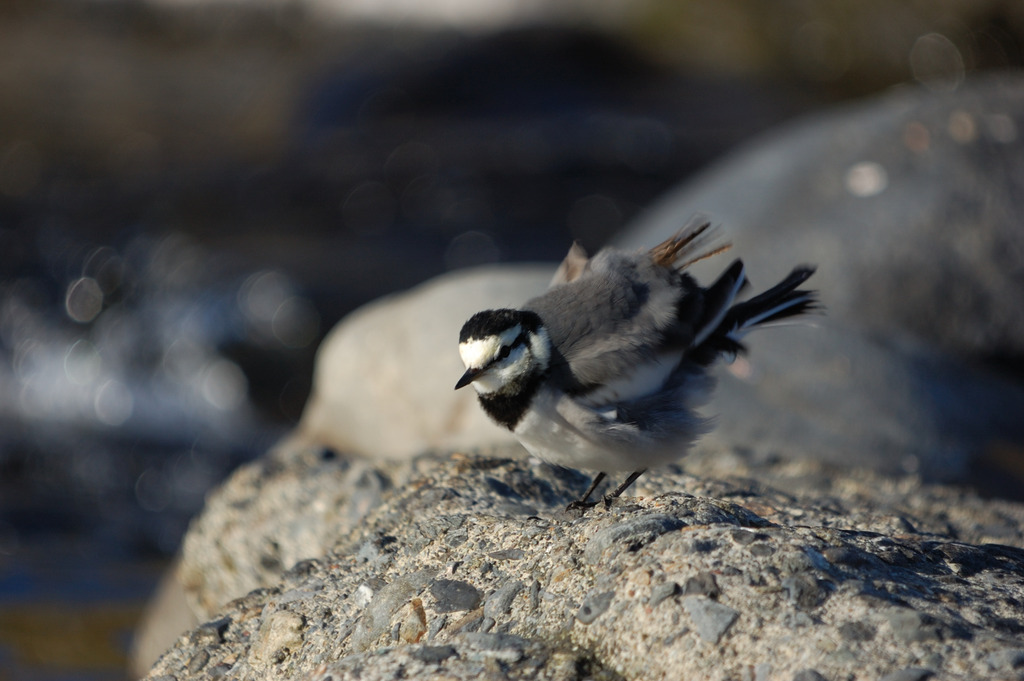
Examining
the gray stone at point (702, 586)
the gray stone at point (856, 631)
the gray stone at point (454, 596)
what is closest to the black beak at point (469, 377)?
the gray stone at point (454, 596)

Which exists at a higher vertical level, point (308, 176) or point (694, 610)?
point (308, 176)

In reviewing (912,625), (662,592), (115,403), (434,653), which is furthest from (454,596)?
(115,403)

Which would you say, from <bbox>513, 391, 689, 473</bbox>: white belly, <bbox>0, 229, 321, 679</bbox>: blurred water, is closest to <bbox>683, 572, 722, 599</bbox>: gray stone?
<bbox>513, 391, 689, 473</bbox>: white belly

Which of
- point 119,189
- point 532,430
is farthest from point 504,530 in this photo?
point 119,189

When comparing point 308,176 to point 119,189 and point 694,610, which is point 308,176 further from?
point 694,610

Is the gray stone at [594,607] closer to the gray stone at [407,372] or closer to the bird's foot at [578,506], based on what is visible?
the bird's foot at [578,506]
